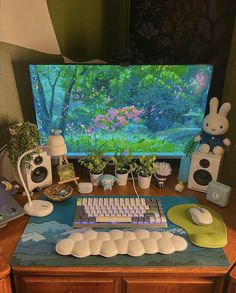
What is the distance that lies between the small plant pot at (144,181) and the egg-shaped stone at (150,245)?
0.37 metres

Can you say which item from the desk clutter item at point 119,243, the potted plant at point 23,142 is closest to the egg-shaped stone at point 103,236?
the desk clutter item at point 119,243

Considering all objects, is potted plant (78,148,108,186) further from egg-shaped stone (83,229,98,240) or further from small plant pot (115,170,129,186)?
egg-shaped stone (83,229,98,240)

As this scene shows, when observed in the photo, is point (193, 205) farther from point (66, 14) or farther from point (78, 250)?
point (66, 14)

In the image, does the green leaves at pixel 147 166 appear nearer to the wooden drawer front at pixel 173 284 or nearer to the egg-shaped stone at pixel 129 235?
the egg-shaped stone at pixel 129 235

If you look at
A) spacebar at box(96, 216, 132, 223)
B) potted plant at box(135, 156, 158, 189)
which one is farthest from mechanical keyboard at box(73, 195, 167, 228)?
potted plant at box(135, 156, 158, 189)

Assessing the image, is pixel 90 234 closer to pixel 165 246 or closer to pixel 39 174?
pixel 165 246

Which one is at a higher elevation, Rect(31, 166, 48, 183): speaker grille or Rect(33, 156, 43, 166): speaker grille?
Rect(33, 156, 43, 166): speaker grille

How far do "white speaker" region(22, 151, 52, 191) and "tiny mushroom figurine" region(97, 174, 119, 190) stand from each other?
23 cm

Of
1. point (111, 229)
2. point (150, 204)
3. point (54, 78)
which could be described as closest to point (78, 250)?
point (111, 229)

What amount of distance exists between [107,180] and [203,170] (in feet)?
1.36

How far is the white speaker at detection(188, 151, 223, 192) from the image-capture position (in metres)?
1.43

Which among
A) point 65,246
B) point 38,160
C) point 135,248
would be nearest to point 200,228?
point 135,248

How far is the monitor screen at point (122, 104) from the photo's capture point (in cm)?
143

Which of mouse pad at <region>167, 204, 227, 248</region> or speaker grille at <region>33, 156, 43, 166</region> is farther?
speaker grille at <region>33, 156, 43, 166</region>
